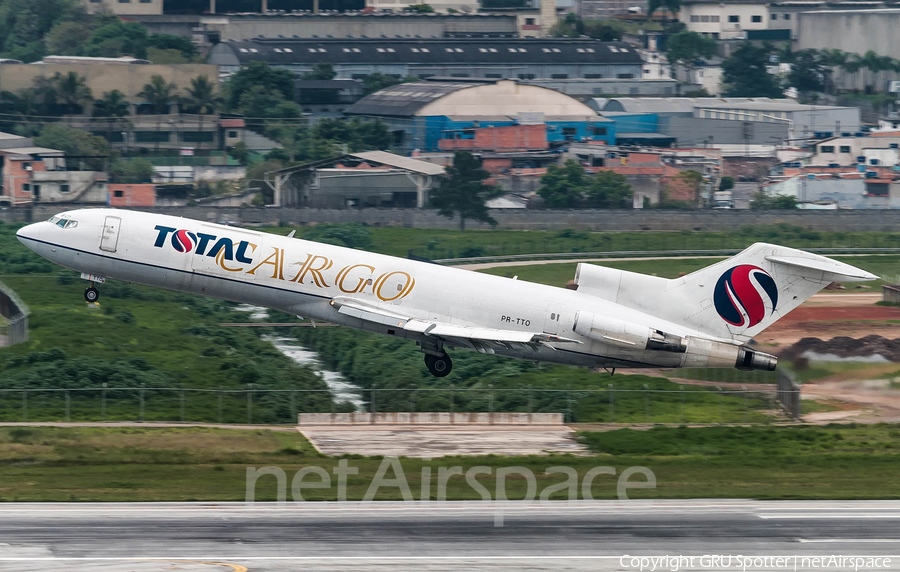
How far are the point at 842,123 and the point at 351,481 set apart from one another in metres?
149

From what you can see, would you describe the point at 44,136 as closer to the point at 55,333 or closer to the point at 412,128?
the point at 412,128

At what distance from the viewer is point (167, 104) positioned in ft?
529

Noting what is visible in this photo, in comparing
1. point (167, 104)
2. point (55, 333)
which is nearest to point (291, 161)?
point (167, 104)

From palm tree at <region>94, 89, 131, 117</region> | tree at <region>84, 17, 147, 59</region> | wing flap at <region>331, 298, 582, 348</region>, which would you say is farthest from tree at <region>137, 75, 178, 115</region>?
wing flap at <region>331, 298, 582, 348</region>

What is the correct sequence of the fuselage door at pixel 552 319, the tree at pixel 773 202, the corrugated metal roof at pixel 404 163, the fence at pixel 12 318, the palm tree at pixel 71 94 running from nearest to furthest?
the fuselage door at pixel 552 319
the fence at pixel 12 318
the corrugated metal roof at pixel 404 163
the tree at pixel 773 202
the palm tree at pixel 71 94

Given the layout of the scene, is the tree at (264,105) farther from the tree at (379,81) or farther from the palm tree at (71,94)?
the palm tree at (71,94)

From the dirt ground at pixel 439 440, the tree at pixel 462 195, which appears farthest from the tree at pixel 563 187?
the dirt ground at pixel 439 440

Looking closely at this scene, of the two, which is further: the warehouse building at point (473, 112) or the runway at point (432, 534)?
the warehouse building at point (473, 112)

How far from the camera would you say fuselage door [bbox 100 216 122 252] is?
5031 cm

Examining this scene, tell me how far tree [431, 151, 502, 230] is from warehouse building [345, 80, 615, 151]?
2837cm

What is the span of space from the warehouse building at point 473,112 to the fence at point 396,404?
94.7 metres

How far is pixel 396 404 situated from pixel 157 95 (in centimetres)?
11606

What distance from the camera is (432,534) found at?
35.3 m

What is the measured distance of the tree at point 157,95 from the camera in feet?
529
